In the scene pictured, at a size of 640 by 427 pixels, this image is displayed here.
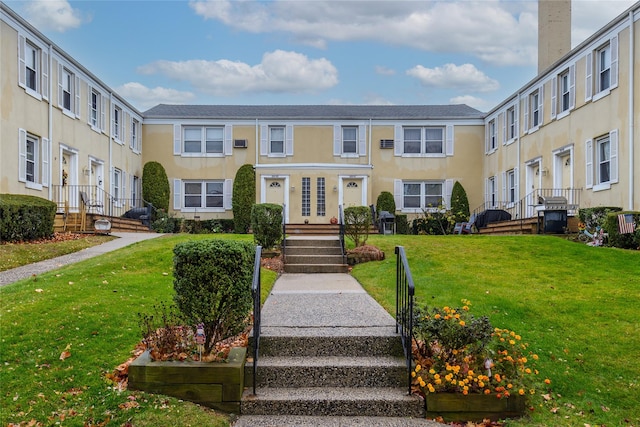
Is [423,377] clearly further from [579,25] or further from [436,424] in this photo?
[579,25]

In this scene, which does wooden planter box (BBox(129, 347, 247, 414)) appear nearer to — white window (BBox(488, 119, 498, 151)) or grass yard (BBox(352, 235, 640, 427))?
grass yard (BBox(352, 235, 640, 427))

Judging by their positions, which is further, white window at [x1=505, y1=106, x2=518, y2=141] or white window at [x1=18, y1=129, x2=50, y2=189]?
white window at [x1=505, y1=106, x2=518, y2=141]

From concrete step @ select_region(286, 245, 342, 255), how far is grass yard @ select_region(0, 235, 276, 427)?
15.4 ft

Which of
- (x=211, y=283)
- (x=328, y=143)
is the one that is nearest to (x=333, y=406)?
(x=211, y=283)

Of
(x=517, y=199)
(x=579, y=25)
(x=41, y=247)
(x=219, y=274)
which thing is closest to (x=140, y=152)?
(x=41, y=247)

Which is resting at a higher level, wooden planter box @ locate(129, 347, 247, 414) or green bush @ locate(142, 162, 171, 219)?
green bush @ locate(142, 162, 171, 219)

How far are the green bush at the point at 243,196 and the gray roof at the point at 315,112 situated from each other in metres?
2.81

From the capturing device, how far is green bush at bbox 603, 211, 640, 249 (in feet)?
36.7

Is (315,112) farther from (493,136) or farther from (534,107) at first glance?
(534,107)

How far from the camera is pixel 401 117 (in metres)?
24.5

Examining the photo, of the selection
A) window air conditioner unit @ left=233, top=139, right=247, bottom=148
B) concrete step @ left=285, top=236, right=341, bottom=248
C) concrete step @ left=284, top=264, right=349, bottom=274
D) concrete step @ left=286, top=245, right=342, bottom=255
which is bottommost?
concrete step @ left=284, top=264, right=349, bottom=274

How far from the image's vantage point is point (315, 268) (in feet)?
37.1

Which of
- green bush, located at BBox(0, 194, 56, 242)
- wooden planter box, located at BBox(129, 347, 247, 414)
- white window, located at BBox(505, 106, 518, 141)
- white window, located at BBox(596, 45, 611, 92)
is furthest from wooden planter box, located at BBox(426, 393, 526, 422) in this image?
white window, located at BBox(505, 106, 518, 141)

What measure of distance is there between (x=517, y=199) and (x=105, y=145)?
53.9 feet
